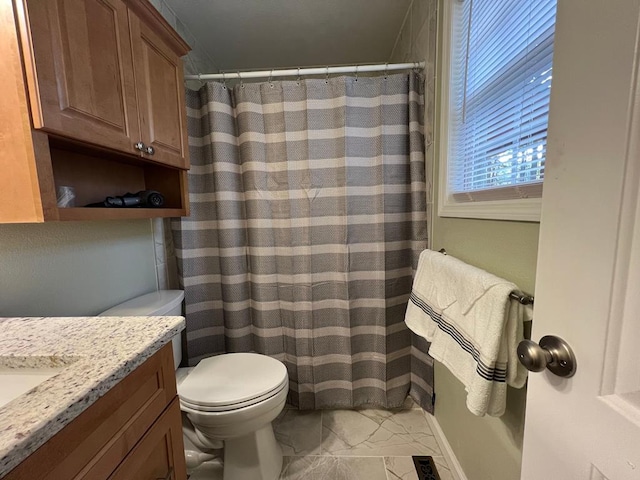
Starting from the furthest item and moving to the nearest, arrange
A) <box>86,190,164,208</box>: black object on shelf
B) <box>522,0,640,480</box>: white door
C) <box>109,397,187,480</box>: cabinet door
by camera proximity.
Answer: <box>86,190,164,208</box>: black object on shelf < <box>109,397,187,480</box>: cabinet door < <box>522,0,640,480</box>: white door

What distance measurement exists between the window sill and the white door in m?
0.30

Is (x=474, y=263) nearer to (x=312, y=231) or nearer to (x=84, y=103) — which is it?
(x=312, y=231)

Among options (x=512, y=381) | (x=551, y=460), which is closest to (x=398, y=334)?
(x=512, y=381)

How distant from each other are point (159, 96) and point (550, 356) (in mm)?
1438

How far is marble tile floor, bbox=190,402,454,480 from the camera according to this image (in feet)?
4.10

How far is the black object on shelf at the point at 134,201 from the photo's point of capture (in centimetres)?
100

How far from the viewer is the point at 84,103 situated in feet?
2.53

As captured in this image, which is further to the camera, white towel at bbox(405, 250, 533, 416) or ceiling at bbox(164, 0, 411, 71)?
ceiling at bbox(164, 0, 411, 71)

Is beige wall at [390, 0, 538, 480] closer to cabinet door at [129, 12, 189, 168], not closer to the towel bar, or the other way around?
the towel bar

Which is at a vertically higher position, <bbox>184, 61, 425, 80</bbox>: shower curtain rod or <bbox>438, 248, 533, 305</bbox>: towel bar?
<bbox>184, 61, 425, 80</bbox>: shower curtain rod

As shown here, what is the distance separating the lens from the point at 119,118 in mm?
902

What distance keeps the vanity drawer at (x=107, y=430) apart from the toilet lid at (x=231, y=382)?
15.4 inches

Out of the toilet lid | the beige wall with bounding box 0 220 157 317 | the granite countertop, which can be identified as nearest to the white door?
the granite countertop

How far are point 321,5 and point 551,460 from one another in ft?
6.39
